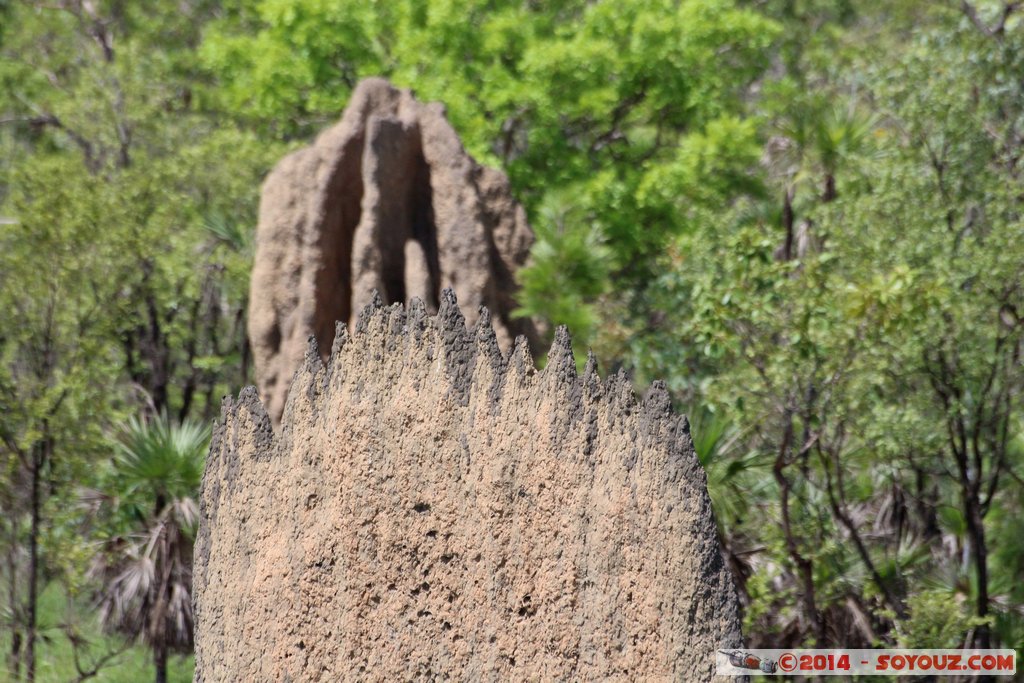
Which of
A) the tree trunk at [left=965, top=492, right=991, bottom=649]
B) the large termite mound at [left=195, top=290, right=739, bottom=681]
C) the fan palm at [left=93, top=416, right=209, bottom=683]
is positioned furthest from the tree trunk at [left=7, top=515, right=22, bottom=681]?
the tree trunk at [left=965, top=492, right=991, bottom=649]

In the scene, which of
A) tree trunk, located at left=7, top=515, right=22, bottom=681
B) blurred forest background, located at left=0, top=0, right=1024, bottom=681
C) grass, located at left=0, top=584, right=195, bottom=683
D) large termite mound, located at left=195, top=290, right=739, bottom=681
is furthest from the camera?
grass, located at left=0, top=584, right=195, bottom=683

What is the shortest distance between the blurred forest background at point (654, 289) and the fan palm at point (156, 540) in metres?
0.04

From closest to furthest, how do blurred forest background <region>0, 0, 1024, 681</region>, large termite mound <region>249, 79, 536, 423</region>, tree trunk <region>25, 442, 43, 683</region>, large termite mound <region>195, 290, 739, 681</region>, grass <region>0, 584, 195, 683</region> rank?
1. large termite mound <region>195, 290, 739, 681</region>
2. large termite mound <region>249, 79, 536, 423</region>
3. blurred forest background <region>0, 0, 1024, 681</region>
4. tree trunk <region>25, 442, 43, 683</region>
5. grass <region>0, 584, 195, 683</region>

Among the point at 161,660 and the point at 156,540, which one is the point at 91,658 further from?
the point at 156,540

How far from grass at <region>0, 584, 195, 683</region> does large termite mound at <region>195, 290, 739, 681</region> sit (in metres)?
7.18

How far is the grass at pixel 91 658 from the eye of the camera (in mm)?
13109

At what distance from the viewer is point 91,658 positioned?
13398mm

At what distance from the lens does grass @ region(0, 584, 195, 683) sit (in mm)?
13109

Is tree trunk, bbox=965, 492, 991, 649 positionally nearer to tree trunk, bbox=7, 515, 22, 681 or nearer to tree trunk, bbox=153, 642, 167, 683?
tree trunk, bbox=153, 642, 167, 683

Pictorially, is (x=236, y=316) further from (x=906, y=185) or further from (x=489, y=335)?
(x=489, y=335)

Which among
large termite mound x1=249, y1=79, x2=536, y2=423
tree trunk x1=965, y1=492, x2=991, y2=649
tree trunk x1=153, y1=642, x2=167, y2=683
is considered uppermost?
large termite mound x1=249, y1=79, x2=536, y2=423

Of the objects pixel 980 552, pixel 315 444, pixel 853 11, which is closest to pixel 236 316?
pixel 980 552

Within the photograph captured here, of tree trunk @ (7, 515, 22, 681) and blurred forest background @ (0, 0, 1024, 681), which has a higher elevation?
blurred forest background @ (0, 0, 1024, 681)

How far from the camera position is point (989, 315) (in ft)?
36.2
